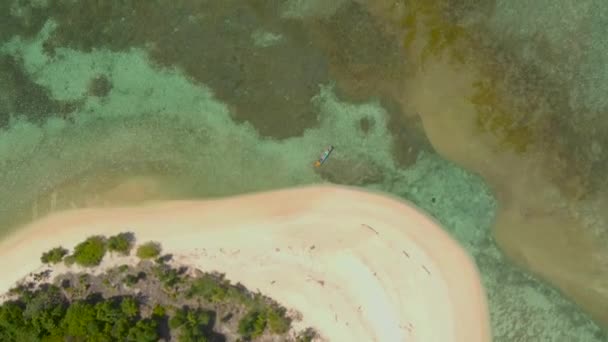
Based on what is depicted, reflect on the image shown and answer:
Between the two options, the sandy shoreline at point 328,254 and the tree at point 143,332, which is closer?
the tree at point 143,332

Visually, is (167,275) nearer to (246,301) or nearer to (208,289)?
(208,289)

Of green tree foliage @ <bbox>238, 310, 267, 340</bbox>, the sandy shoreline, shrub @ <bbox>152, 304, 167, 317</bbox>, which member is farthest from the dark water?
green tree foliage @ <bbox>238, 310, 267, 340</bbox>

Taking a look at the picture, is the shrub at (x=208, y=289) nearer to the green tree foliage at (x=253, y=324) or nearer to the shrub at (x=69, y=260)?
the green tree foliage at (x=253, y=324)

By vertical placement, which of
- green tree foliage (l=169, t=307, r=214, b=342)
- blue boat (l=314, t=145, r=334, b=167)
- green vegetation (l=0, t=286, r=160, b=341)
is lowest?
green tree foliage (l=169, t=307, r=214, b=342)

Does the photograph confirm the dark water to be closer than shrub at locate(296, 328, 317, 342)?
Yes

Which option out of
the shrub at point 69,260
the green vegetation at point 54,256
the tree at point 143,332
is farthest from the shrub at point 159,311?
the green vegetation at point 54,256

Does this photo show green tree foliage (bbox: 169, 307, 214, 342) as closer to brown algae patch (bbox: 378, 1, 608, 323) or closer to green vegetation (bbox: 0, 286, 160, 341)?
green vegetation (bbox: 0, 286, 160, 341)

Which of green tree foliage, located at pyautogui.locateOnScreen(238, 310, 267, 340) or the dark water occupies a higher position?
the dark water

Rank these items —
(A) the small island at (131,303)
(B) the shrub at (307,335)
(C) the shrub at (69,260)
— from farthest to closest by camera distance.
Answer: (C) the shrub at (69,260) < (B) the shrub at (307,335) < (A) the small island at (131,303)

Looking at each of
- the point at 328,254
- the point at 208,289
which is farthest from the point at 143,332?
the point at 328,254
